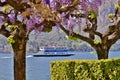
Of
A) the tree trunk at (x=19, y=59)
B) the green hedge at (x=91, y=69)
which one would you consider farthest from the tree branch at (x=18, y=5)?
the green hedge at (x=91, y=69)

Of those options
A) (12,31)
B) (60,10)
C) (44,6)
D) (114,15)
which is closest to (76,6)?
(60,10)

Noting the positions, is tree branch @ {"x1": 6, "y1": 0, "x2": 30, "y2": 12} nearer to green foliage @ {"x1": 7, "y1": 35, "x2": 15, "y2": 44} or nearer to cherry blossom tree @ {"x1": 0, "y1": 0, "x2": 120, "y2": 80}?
cherry blossom tree @ {"x1": 0, "y1": 0, "x2": 120, "y2": 80}

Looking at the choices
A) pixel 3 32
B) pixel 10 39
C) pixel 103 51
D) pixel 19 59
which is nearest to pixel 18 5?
pixel 10 39

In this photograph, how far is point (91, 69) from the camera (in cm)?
1262

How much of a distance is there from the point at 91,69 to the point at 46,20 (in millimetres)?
3722

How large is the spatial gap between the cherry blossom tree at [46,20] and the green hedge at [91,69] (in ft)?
3.84

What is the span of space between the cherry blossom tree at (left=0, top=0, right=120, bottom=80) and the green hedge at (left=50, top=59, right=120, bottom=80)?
1.17m

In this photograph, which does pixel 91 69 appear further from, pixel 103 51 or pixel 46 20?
pixel 46 20

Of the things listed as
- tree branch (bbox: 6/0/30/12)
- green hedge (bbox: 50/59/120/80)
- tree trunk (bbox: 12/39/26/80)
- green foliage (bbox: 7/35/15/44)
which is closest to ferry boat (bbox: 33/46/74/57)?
green hedge (bbox: 50/59/120/80)

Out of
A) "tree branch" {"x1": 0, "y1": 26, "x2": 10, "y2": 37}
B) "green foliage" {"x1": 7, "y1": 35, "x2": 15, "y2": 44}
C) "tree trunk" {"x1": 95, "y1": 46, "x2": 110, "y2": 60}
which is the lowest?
"tree trunk" {"x1": 95, "y1": 46, "x2": 110, "y2": 60}

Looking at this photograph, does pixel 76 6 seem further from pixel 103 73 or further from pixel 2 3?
pixel 103 73

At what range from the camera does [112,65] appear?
12398mm

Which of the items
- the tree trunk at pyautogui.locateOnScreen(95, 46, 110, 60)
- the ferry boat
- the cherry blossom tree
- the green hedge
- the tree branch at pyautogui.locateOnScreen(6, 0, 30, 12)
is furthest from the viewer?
the ferry boat

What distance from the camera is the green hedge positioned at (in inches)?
486
